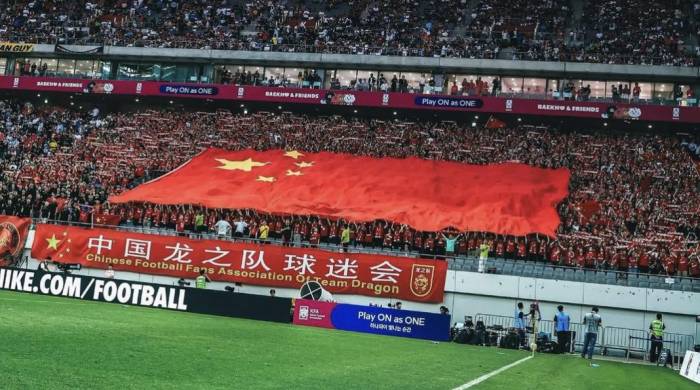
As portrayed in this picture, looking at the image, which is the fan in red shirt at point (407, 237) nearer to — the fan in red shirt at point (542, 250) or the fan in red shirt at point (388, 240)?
the fan in red shirt at point (388, 240)

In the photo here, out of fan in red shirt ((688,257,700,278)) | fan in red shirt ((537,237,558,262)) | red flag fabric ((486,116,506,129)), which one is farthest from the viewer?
red flag fabric ((486,116,506,129))

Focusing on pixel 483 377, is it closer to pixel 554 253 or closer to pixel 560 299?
pixel 560 299

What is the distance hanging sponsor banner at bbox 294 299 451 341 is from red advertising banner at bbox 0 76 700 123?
2252 centimetres

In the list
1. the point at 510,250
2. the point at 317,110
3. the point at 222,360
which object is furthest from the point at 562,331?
the point at 317,110

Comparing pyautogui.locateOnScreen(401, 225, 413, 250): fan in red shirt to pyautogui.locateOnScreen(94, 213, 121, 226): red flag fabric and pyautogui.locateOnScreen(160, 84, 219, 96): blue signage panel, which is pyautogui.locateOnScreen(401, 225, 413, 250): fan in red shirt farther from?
pyautogui.locateOnScreen(160, 84, 219, 96): blue signage panel

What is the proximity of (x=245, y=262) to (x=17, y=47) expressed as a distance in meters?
31.7

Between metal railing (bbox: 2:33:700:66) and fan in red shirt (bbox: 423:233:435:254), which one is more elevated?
metal railing (bbox: 2:33:700:66)

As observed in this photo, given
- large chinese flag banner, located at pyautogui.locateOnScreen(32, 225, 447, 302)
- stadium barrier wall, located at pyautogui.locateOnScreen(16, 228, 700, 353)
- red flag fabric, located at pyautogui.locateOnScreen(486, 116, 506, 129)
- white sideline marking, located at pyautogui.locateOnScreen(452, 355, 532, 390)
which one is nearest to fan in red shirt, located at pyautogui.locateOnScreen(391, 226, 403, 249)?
large chinese flag banner, located at pyautogui.locateOnScreen(32, 225, 447, 302)

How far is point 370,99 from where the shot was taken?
45.9m

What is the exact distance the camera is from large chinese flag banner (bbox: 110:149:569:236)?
3347cm

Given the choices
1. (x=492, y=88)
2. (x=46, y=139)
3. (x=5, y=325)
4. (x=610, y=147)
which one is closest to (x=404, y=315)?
(x=5, y=325)

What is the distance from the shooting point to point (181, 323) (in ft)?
63.9

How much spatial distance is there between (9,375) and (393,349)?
11346mm

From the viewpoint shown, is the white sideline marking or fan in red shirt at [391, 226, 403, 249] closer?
the white sideline marking
